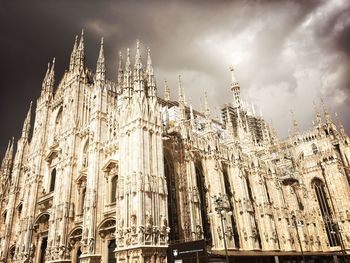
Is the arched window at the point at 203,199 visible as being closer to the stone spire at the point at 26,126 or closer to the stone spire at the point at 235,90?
the stone spire at the point at 26,126

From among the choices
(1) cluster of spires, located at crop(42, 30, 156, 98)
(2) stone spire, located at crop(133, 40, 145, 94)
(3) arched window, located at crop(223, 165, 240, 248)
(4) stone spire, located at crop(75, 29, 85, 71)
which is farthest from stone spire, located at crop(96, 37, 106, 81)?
(3) arched window, located at crop(223, 165, 240, 248)

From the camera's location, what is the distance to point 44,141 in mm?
43562

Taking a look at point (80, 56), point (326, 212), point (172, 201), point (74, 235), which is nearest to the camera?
point (172, 201)

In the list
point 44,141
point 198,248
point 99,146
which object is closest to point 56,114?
point 44,141

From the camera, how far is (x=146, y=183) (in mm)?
24172

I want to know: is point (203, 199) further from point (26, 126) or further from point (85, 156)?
point (26, 126)

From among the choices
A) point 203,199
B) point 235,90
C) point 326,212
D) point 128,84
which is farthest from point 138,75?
point 235,90

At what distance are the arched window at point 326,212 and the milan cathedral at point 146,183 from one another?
0.20 meters

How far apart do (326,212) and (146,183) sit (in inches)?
1480

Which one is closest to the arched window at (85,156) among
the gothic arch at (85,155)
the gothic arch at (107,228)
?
the gothic arch at (85,155)

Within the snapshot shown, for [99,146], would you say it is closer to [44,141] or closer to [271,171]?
[44,141]

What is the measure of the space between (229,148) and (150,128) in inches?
591

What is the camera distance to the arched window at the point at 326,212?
47.4 metres

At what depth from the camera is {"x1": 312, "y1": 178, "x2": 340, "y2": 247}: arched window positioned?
47.4 meters
